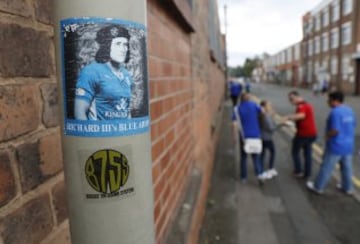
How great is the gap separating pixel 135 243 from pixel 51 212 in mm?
270

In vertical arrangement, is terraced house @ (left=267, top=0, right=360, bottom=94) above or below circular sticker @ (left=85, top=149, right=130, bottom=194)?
above

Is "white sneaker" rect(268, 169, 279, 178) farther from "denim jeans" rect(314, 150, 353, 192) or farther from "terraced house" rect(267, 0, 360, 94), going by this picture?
"terraced house" rect(267, 0, 360, 94)

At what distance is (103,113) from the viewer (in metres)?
0.85

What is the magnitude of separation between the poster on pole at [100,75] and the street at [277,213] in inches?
145

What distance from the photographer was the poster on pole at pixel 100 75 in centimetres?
83

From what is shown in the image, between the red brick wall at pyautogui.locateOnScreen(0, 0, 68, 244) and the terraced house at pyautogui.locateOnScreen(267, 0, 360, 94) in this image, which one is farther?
the terraced house at pyautogui.locateOnScreen(267, 0, 360, 94)

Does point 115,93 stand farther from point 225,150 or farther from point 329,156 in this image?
point 225,150

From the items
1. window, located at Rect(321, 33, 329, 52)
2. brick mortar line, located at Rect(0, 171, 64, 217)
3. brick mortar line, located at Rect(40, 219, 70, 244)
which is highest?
window, located at Rect(321, 33, 329, 52)

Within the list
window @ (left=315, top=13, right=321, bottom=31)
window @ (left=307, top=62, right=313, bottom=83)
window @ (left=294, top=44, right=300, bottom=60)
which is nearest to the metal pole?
window @ (left=315, top=13, right=321, bottom=31)

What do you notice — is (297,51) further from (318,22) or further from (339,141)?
(339,141)

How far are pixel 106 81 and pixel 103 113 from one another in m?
0.08

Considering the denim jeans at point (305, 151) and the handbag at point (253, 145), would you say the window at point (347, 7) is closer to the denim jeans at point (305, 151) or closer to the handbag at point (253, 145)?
the denim jeans at point (305, 151)

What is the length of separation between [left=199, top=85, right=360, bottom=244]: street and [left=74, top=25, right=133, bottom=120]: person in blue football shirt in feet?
12.1

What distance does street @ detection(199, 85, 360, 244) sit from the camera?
439cm
